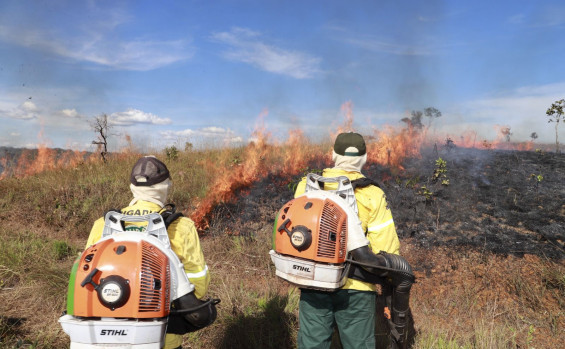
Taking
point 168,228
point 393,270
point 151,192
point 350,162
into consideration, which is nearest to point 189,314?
point 168,228

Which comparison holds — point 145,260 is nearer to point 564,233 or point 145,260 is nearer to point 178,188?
point 564,233

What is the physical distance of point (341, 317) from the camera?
266 cm

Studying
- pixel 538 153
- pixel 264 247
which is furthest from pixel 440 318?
pixel 538 153

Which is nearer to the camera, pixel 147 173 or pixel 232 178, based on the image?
pixel 147 173

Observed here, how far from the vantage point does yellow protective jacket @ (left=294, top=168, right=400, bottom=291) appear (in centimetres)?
254

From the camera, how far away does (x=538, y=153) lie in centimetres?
990

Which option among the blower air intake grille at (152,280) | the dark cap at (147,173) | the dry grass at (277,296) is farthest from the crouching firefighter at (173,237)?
the dry grass at (277,296)

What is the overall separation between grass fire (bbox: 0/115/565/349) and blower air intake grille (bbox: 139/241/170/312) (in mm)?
2147

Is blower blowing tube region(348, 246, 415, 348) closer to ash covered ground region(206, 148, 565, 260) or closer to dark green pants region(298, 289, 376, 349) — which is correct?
dark green pants region(298, 289, 376, 349)

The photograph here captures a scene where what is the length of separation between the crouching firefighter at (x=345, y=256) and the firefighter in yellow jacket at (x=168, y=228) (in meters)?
0.55

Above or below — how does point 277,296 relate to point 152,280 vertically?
below

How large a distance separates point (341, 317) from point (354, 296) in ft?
0.73

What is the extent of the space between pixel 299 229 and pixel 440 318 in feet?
10.00

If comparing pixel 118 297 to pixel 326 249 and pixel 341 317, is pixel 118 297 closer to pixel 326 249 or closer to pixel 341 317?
pixel 326 249
